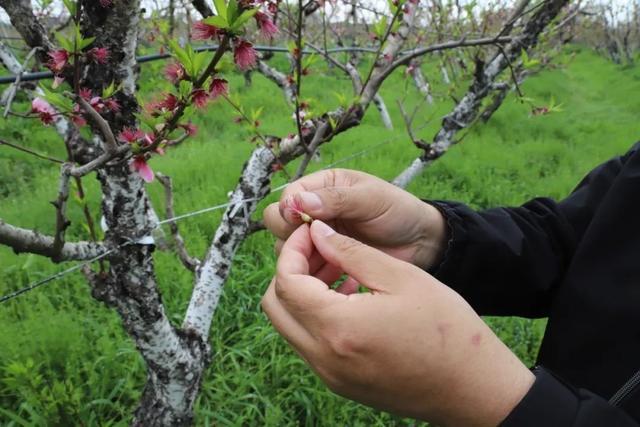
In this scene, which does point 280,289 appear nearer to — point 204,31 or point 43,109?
point 204,31

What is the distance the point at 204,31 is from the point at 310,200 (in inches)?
19.0

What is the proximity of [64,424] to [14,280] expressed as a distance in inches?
60.9

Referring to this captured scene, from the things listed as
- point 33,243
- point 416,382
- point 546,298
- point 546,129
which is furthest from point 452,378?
point 546,129

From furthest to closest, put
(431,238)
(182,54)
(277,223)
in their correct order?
1. (431,238)
2. (277,223)
3. (182,54)

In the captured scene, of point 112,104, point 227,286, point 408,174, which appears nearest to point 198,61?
point 112,104

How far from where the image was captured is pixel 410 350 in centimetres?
75

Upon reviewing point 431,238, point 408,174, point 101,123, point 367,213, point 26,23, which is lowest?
point 408,174

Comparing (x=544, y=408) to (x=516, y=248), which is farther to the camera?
(x=516, y=248)

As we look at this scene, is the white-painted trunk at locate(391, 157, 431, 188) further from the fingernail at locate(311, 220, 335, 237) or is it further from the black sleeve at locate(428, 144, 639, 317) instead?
the fingernail at locate(311, 220, 335, 237)

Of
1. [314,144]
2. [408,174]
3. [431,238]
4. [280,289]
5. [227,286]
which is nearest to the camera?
[280,289]

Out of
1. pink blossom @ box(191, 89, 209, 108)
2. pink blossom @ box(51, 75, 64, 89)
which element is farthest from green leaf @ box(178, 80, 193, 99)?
pink blossom @ box(51, 75, 64, 89)

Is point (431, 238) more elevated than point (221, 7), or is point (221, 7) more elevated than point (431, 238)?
point (221, 7)

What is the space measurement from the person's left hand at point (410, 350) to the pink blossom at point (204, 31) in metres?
0.46

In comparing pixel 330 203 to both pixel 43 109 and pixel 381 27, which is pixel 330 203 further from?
pixel 381 27
